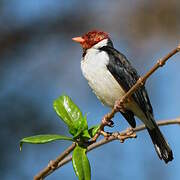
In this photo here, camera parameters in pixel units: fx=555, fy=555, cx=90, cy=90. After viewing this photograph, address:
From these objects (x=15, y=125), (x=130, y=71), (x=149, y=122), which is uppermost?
(x=130, y=71)

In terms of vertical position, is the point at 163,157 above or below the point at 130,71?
below

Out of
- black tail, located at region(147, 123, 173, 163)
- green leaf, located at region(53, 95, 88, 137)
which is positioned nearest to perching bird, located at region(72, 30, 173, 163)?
black tail, located at region(147, 123, 173, 163)

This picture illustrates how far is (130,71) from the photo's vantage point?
413 centimetres

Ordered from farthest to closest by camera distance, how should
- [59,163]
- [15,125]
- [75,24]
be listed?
[75,24], [15,125], [59,163]

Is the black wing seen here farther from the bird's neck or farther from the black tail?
the bird's neck

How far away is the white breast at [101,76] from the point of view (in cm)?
411

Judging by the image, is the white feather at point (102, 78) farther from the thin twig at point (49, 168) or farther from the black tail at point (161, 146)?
the thin twig at point (49, 168)

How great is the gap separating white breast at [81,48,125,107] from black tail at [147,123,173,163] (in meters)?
0.40

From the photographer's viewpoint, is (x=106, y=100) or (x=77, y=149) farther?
(x=106, y=100)

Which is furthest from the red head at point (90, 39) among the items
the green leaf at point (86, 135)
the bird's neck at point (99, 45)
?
the green leaf at point (86, 135)

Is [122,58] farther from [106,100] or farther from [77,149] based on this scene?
[77,149]

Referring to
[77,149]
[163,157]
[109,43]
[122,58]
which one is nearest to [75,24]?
[109,43]

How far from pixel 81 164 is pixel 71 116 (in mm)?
332

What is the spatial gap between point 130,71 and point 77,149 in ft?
6.34
